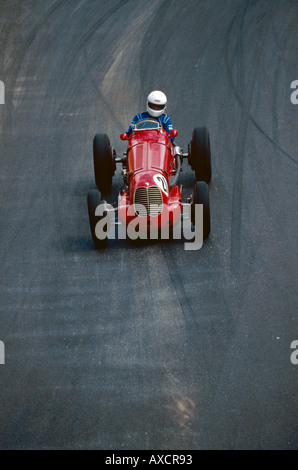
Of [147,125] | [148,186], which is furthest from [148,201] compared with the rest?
[147,125]

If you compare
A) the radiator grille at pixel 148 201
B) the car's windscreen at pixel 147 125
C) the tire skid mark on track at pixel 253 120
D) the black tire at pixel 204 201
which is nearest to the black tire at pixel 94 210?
the radiator grille at pixel 148 201

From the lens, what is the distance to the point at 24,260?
999cm

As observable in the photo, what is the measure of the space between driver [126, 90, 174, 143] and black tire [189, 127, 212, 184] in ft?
1.41

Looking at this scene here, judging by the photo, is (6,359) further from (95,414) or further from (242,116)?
(242,116)

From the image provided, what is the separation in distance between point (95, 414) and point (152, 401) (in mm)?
656

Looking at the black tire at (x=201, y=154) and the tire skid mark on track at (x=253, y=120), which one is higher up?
the tire skid mark on track at (x=253, y=120)

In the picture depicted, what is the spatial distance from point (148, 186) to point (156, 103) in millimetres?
1781

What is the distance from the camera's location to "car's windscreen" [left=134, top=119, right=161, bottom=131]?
35.9 feet

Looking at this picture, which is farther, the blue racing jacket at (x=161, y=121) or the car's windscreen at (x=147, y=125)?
the blue racing jacket at (x=161, y=121)

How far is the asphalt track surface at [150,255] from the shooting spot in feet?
24.3

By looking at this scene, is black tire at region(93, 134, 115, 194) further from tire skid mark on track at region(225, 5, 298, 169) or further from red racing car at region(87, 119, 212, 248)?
tire skid mark on track at region(225, 5, 298, 169)

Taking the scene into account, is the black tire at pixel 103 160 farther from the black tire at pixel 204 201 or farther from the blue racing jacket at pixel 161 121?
the black tire at pixel 204 201

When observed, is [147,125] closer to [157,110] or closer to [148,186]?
[157,110]

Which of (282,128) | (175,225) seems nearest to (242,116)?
(282,128)
